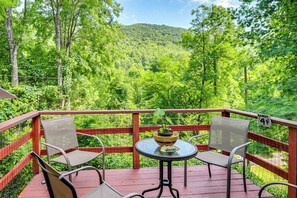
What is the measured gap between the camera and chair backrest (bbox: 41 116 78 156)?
2842mm

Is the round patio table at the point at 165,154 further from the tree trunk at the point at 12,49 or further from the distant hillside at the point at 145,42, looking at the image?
the distant hillside at the point at 145,42

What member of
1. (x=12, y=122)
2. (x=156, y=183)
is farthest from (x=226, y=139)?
(x=12, y=122)

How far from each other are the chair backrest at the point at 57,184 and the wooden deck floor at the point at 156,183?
3.99 ft

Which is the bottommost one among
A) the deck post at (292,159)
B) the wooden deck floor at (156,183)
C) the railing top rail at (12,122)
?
the wooden deck floor at (156,183)

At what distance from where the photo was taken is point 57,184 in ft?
4.69

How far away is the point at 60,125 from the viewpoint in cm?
300

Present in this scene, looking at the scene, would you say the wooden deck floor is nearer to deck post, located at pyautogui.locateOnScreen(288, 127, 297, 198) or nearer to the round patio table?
the round patio table

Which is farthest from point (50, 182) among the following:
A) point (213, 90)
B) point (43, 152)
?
point (213, 90)

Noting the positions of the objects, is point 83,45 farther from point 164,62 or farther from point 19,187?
point 19,187

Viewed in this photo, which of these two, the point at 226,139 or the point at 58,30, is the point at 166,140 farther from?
the point at 58,30

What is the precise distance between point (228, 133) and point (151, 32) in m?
14.5

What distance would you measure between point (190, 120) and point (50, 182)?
7540 millimetres

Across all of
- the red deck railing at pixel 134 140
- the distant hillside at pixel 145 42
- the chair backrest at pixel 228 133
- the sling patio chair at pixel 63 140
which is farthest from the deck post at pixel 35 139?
the distant hillside at pixel 145 42

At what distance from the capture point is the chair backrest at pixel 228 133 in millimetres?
2770
